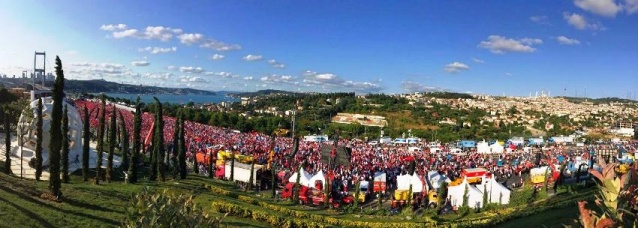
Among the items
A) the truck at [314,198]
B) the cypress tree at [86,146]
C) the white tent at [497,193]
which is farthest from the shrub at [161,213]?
the white tent at [497,193]

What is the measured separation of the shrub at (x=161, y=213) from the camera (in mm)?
5633

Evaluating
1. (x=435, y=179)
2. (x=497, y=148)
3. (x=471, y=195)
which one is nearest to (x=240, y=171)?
(x=435, y=179)

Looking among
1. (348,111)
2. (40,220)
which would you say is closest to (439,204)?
(40,220)

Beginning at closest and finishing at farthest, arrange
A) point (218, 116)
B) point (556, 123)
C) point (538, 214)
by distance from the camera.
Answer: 1. point (538, 214)
2. point (218, 116)
3. point (556, 123)

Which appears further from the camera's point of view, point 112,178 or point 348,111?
point 348,111

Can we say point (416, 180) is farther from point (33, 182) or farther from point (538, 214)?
point (33, 182)

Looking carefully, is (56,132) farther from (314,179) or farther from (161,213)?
(161,213)

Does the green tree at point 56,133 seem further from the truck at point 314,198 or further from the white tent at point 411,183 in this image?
the white tent at point 411,183

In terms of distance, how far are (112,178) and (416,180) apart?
64.5ft

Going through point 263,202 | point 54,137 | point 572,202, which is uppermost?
point 54,137

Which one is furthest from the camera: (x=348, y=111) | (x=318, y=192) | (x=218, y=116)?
(x=348, y=111)

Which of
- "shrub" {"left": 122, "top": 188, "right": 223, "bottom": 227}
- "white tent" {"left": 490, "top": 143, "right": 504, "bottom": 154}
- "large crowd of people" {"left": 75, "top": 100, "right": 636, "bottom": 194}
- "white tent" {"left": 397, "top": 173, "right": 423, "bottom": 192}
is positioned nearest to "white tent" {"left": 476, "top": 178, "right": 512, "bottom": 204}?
"white tent" {"left": 397, "top": 173, "right": 423, "bottom": 192}

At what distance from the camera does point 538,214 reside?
69.3 ft

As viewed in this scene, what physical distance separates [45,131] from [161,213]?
102 feet
